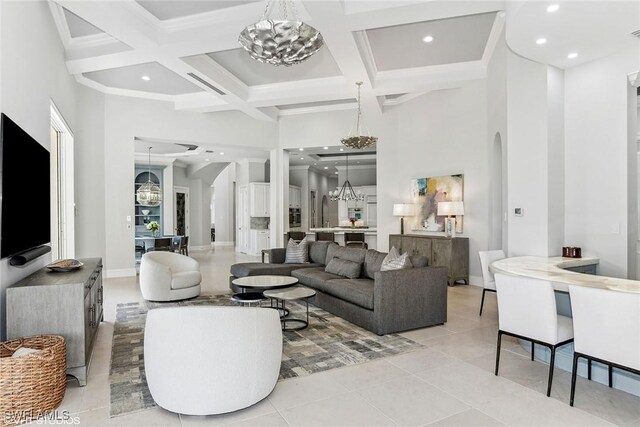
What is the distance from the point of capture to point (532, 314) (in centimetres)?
285

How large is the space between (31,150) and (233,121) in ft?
18.7

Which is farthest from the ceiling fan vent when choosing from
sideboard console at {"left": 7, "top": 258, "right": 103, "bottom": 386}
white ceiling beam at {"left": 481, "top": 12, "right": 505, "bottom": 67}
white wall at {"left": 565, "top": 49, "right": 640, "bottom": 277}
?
white wall at {"left": 565, "top": 49, "right": 640, "bottom": 277}

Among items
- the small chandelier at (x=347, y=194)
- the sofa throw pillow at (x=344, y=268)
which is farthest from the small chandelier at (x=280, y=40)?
the small chandelier at (x=347, y=194)

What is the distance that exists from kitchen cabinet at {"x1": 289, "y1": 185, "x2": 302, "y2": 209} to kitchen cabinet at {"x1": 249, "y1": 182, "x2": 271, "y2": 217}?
1.39 m

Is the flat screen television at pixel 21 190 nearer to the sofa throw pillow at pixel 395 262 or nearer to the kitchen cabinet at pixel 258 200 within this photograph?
the sofa throw pillow at pixel 395 262

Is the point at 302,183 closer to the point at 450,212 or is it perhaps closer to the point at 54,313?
the point at 450,212

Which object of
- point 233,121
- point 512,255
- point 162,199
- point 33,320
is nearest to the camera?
point 33,320

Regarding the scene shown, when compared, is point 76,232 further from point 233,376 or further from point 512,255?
point 512,255

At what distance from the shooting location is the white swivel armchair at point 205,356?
7.50 ft

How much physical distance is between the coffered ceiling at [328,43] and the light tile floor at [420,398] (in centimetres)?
315

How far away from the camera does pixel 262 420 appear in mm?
2375

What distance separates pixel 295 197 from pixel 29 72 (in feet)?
33.5

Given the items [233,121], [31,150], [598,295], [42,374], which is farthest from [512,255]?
[233,121]

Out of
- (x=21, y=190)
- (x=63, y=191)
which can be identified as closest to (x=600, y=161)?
(x=21, y=190)
